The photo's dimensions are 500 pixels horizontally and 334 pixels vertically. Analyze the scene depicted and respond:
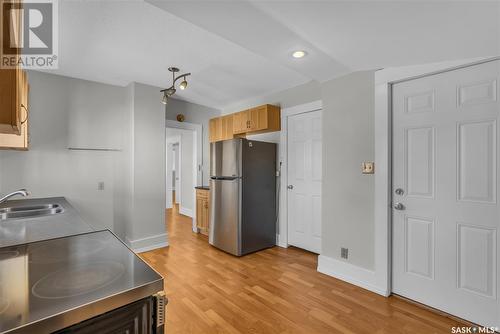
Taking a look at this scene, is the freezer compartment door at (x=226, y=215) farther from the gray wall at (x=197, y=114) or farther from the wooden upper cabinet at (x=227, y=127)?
the gray wall at (x=197, y=114)

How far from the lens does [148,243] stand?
3582mm

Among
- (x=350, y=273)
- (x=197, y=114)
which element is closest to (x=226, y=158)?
(x=197, y=114)

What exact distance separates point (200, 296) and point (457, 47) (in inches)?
117

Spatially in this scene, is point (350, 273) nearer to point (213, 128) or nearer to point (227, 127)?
point (227, 127)

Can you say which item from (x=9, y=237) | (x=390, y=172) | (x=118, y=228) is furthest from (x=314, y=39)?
(x=118, y=228)

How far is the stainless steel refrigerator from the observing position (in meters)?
3.36

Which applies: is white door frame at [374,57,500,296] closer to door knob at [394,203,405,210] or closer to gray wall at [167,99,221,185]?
door knob at [394,203,405,210]

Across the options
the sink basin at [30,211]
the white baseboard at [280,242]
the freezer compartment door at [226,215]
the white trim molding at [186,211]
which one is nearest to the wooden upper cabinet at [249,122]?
the freezer compartment door at [226,215]

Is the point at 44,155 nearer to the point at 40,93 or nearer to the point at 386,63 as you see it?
the point at 40,93

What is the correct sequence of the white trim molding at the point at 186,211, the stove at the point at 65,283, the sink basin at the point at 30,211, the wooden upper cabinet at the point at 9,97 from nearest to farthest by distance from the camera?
1. the stove at the point at 65,283
2. the wooden upper cabinet at the point at 9,97
3. the sink basin at the point at 30,211
4. the white trim molding at the point at 186,211

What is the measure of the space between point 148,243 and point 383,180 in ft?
10.6

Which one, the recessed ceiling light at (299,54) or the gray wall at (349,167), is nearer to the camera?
the recessed ceiling light at (299,54)

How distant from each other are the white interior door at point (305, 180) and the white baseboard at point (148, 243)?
1.97m

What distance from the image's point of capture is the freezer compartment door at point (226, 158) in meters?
3.38
